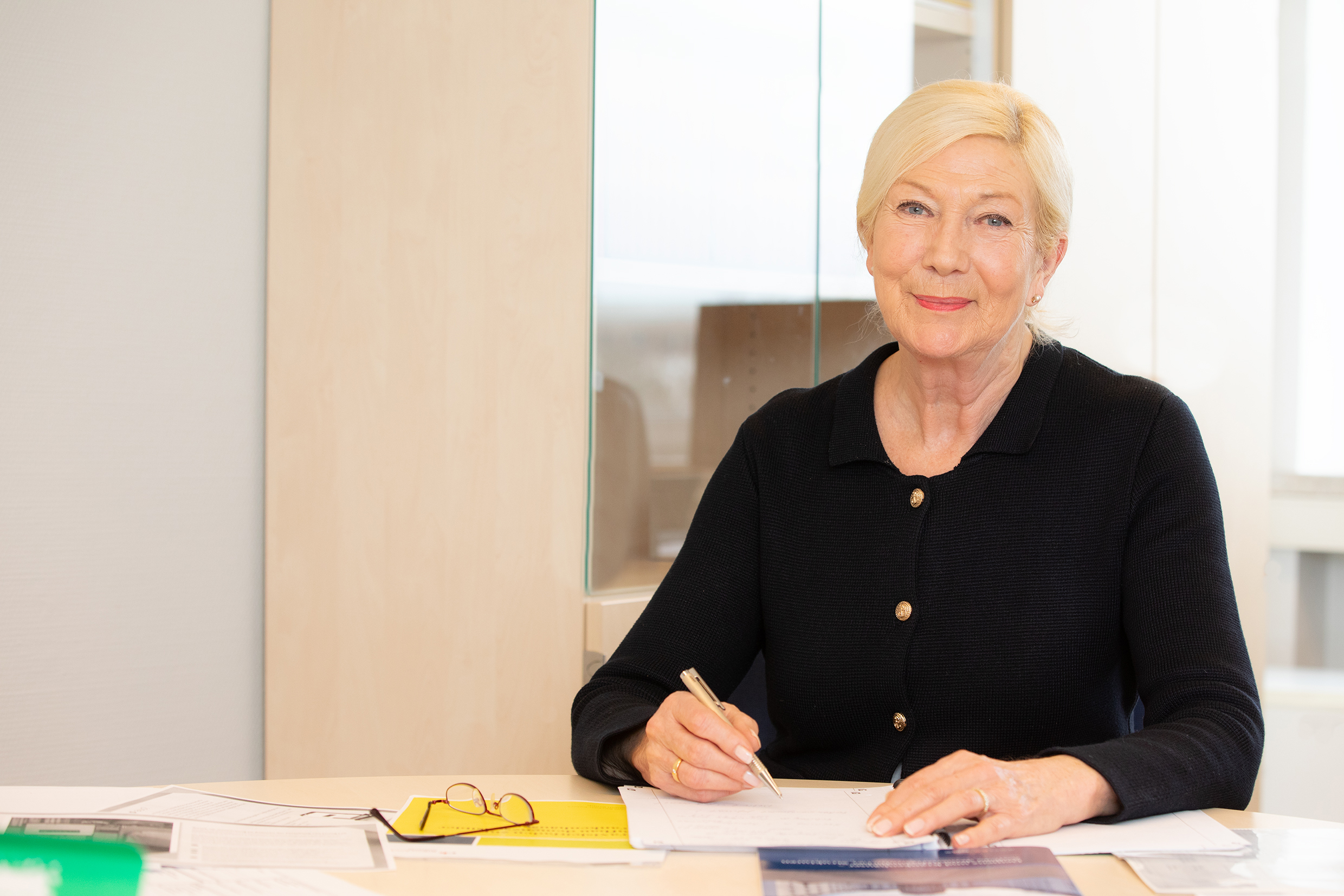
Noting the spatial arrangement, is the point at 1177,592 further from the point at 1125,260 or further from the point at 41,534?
the point at 41,534

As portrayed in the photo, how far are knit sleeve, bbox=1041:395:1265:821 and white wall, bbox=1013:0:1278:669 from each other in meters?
0.88

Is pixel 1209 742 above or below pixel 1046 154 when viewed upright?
below

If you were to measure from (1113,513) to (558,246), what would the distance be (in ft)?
3.39

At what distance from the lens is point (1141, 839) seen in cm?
93

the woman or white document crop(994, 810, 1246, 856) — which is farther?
the woman

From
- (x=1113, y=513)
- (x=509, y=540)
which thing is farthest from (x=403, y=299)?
(x=1113, y=513)

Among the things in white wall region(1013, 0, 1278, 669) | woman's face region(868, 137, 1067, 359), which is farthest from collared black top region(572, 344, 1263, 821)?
white wall region(1013, 0, 1278, 669)

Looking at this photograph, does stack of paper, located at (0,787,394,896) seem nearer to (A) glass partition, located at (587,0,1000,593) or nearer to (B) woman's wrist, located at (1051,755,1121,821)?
(B) woman's wrist, located at (1051,755,1121,821)

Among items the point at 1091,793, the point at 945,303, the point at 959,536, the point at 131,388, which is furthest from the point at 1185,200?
the point at 131,388

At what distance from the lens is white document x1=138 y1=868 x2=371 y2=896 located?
803mm

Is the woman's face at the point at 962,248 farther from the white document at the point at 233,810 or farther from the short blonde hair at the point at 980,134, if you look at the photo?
the white document at the point at 233,810

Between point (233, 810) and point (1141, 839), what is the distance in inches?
32.0

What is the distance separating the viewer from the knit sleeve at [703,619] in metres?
1.28

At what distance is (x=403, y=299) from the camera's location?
187 centimetres
